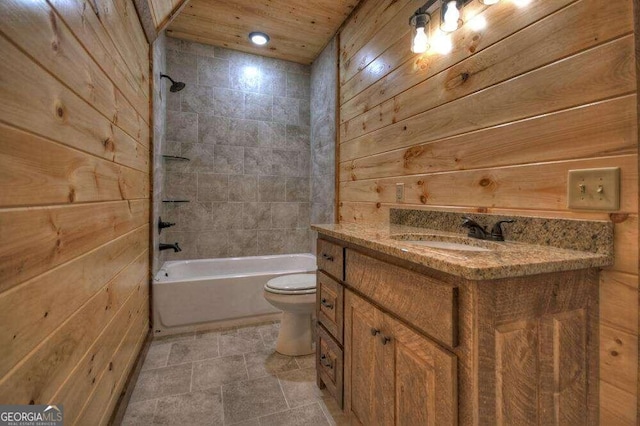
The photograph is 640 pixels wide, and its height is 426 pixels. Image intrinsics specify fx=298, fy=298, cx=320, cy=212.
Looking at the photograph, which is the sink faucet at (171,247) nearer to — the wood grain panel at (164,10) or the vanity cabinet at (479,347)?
the wood grain panel at (164,10)

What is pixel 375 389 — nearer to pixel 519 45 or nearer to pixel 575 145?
pixel 575 145

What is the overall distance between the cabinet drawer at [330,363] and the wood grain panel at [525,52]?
1.30m

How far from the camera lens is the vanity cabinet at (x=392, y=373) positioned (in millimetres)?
777

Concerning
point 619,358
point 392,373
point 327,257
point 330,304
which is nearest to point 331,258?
point 327,257

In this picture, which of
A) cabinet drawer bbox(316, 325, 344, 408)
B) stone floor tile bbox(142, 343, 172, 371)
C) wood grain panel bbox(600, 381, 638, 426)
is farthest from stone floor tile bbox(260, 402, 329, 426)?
wood grain panel bbox(600, 381, 638, 426)

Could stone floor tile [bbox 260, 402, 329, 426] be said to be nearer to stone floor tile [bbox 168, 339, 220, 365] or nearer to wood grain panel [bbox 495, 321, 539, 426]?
stone floor tile [bbox 168, 339, 220, 365]

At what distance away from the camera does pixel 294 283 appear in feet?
6.63

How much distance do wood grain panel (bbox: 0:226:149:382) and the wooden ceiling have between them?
6.77 ft

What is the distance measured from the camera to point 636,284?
2.66 ft

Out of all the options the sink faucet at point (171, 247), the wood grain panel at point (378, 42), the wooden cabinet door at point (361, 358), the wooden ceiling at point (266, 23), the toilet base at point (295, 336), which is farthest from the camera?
the sink faucet at point (171, 247)

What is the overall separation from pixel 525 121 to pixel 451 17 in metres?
0.60

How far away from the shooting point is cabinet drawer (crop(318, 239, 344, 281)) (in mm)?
1337

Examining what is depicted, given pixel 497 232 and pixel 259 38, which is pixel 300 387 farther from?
pixel 259 38

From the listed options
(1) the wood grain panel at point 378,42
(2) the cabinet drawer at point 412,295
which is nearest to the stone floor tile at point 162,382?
(2) the cabinet drawer at point 412,295
